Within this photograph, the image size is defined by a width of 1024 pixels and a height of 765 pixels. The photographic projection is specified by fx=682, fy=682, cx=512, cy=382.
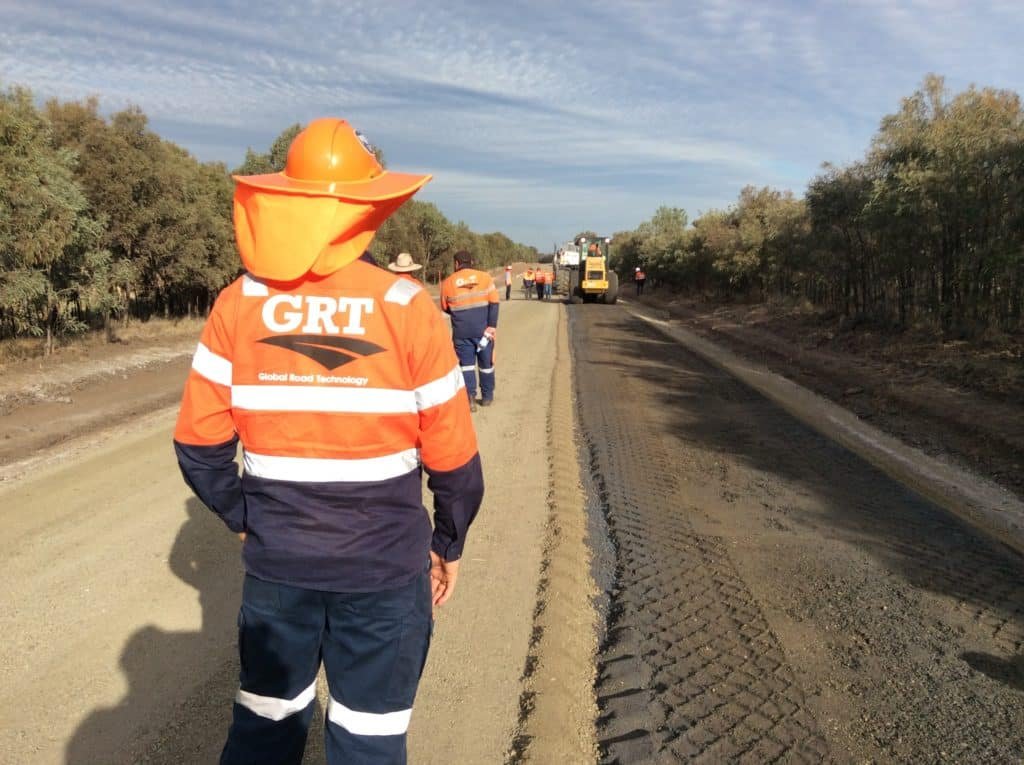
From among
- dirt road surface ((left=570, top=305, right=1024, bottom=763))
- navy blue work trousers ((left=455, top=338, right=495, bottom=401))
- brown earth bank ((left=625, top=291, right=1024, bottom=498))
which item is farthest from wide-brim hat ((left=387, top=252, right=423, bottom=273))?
brown earth bank ((left=625, top=291, right=1024, bottom=498))

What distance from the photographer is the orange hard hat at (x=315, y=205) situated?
1631 mm

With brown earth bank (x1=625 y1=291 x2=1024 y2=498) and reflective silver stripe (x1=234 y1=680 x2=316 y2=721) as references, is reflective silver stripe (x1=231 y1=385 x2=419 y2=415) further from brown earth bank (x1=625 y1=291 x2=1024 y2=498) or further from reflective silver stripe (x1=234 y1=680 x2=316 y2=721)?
brown earth bank (x1=625 y1=291 x2=1024 y2=498)

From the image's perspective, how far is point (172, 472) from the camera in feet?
19.7

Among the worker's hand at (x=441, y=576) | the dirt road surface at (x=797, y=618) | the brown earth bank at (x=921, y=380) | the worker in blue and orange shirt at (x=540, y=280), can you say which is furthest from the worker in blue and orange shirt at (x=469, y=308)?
the worker in blue and orange shirt at (x=540, y=280)

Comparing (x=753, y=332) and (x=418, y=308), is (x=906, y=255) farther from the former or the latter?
(x=418, y=308)

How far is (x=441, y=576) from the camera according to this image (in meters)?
2.03

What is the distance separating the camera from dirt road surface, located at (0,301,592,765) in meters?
2.70

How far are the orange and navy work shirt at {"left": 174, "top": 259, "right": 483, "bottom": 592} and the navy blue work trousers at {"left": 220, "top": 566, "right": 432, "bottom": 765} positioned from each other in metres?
Answer: 0.06

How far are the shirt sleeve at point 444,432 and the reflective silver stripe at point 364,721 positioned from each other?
444 millimetres

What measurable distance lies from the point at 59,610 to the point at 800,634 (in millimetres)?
3868

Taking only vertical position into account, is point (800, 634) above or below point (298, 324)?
below

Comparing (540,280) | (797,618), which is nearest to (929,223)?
(797,618)

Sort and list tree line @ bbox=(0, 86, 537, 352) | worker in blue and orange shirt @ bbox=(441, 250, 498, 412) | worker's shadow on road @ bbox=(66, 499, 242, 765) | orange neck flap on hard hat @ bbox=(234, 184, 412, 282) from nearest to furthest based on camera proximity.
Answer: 1. orange neck flap on hard hat @ bbox=(234, 184, 412, 282)
2. worker's shadow on road @ bbox=(66, 499, 242, 765)
3. worker in blue and orange shirt @ bbox=(441, 250, 498, 412)
4. tree line @ bbox=(0, 86, 537, 352)

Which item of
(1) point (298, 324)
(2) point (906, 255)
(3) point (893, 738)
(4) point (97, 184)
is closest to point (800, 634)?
(3) point (893, 738)
